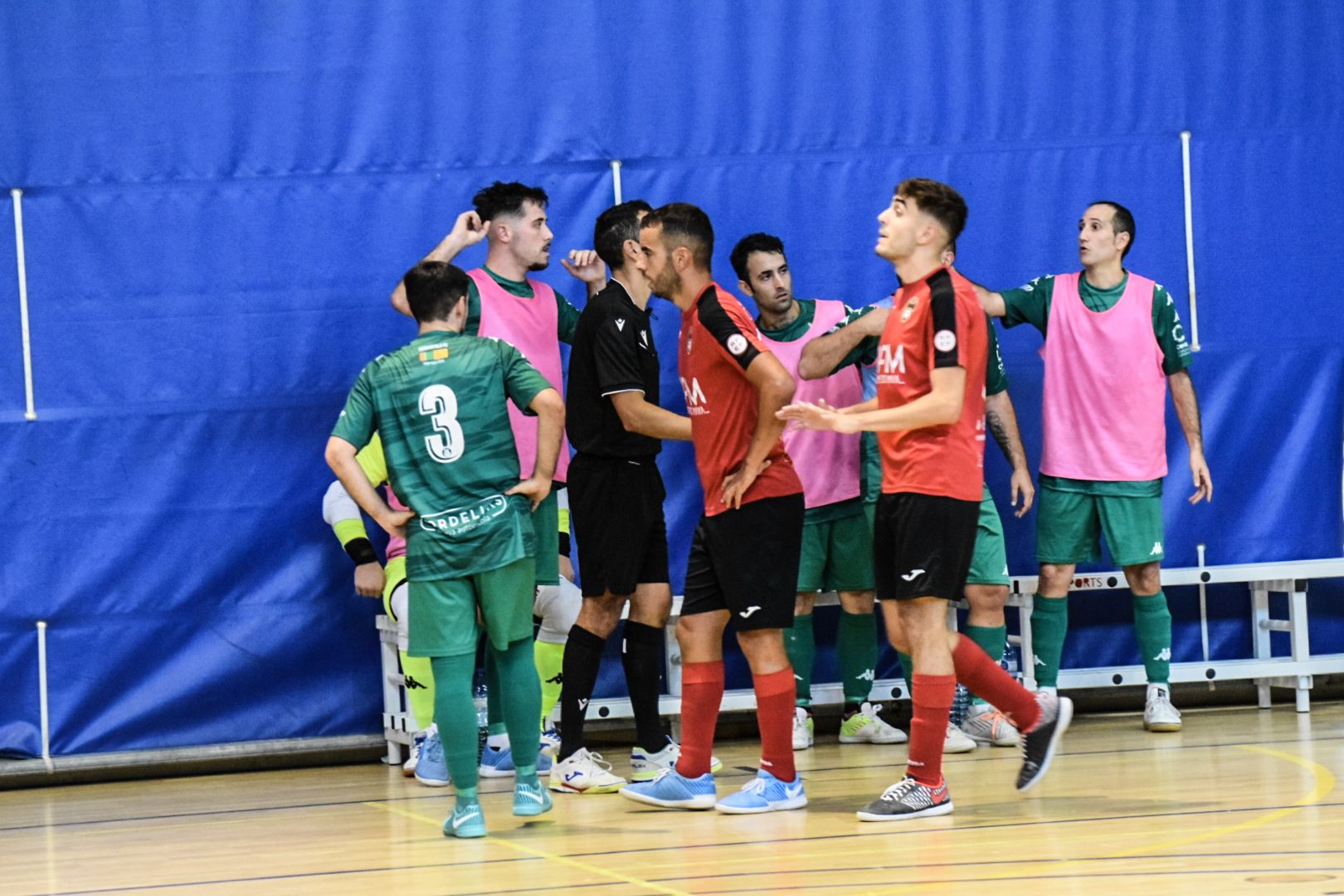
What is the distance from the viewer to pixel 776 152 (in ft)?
24.1

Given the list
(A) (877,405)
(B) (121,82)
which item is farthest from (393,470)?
(B) (121,82)

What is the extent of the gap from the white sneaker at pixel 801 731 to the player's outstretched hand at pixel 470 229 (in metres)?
2.25

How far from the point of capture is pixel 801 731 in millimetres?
6766

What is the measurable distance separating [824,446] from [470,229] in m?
1.69

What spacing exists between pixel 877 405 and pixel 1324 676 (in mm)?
3607

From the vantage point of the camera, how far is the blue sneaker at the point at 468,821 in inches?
198

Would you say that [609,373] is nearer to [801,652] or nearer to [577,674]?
[577,674]

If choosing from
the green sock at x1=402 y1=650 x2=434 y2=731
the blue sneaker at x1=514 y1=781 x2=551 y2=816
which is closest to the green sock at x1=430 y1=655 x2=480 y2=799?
the blue sneaker at x1=514 y1=781 x2=551 y2=816

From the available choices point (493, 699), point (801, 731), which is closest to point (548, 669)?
point (493, 699)

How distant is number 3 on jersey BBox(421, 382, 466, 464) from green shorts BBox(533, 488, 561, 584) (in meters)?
1.07

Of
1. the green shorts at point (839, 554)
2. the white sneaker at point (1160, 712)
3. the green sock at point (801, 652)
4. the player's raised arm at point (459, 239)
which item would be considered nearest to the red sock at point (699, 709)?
the green sock at point (801, 652)

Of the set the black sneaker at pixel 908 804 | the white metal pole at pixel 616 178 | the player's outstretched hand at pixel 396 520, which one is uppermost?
the white metal pole at pixel 616 178

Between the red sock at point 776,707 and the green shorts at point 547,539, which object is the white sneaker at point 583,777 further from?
the red sock at point 776,707

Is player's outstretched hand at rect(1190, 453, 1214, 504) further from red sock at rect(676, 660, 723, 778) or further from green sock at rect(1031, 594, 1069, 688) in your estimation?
red sock at rect(676, 660, 723, 778)
